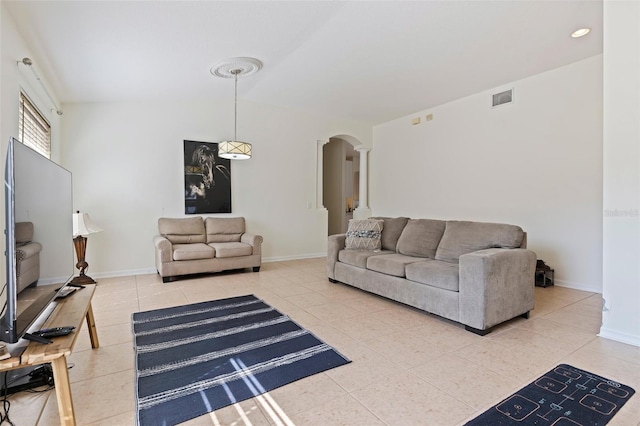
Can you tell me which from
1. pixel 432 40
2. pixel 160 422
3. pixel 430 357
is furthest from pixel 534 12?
pixel 160 422

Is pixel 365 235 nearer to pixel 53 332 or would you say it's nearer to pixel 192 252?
pixel 192 252

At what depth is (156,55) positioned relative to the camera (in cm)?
344

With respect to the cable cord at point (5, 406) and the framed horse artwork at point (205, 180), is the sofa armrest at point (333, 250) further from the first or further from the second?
the cable cord at point (5, 406)

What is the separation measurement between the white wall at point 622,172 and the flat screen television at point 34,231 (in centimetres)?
383

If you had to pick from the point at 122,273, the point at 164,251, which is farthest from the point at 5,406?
the point at 122,273

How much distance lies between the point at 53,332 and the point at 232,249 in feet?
11.1

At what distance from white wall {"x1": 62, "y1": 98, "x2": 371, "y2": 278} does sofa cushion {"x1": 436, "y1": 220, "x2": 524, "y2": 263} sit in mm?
3388

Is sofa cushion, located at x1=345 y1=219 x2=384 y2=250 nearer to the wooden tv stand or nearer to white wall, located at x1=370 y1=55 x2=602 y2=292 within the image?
white wall, located at x1=370 y1=55 x2=602 y2=292

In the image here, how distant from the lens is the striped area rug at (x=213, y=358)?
1778 millimetres

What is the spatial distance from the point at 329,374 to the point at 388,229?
8.42ft

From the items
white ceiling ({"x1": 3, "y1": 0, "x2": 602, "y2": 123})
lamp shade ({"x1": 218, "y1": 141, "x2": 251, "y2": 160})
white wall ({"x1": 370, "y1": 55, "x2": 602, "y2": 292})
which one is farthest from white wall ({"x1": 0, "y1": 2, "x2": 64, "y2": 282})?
white wall ({"x1": 370, "y1": 55, "x2": 602, "y2": 292})

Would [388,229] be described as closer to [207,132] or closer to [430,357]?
[430,357]

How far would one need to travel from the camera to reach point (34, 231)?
1536 millimetres

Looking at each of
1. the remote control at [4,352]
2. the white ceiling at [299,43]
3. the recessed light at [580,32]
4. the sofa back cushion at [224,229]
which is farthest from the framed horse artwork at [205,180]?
the recessed light at [580,32]
